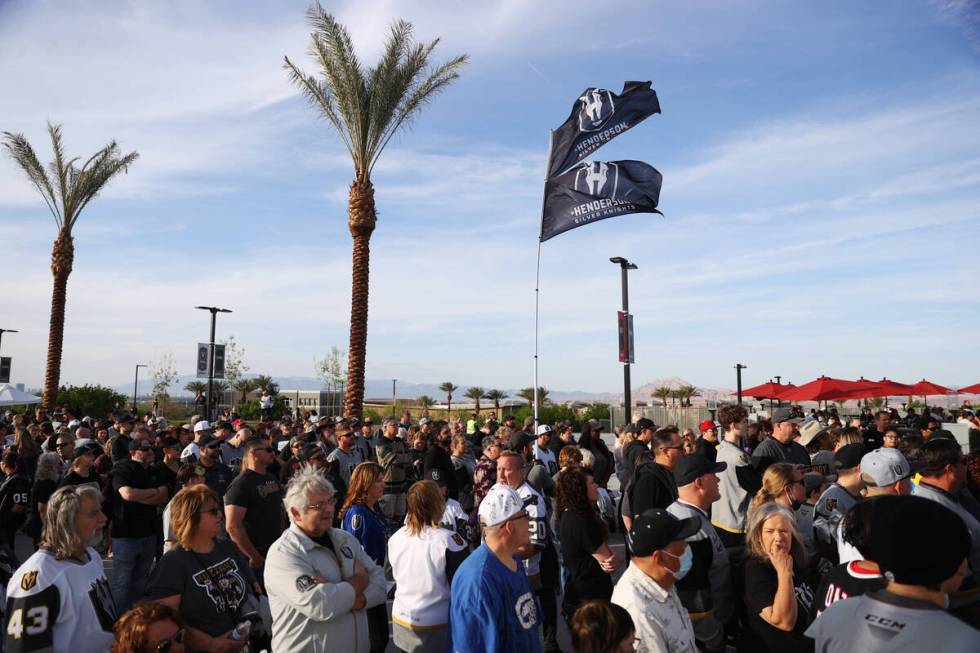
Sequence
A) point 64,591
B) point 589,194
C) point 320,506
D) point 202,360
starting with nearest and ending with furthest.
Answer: point 64,591, point 320,506, point 589,194, point 202,360

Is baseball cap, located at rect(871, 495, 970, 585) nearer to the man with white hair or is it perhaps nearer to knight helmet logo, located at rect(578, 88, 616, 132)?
the man with white hair

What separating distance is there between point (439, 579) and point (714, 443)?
7.68m

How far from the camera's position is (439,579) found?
184 inches

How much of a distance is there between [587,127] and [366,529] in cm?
943

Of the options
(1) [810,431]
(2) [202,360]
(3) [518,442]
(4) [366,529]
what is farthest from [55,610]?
(2) [202,360]

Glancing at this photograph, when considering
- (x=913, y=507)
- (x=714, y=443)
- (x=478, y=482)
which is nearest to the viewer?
(x=913, y=507)

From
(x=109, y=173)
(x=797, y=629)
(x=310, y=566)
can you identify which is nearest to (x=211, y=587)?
(x=310, y=566)

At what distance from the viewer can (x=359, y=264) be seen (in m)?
21.2

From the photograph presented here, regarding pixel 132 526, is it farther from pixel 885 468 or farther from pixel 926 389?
pixel 926 389

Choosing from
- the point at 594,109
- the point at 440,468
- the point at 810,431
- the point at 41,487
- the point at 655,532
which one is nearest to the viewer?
the point at 655,532

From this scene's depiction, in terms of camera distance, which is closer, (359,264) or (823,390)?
(359,264)

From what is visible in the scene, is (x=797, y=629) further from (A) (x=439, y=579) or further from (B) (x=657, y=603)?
(A) (x=439, y=579)

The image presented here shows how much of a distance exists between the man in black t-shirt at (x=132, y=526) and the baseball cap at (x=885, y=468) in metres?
6.89

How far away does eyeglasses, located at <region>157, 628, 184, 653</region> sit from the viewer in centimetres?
337
